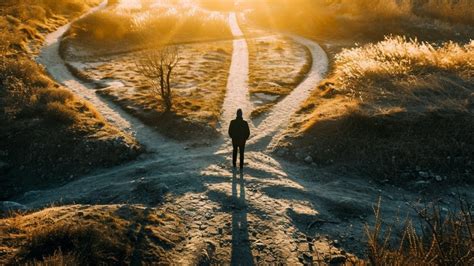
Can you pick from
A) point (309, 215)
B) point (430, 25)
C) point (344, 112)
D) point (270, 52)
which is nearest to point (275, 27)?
point (270, 52)

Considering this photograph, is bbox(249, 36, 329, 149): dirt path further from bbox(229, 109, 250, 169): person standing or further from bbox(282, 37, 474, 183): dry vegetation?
bbox(229, 109, 250, 169): person standing

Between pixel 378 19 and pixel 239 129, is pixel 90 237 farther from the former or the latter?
pixel 378 19

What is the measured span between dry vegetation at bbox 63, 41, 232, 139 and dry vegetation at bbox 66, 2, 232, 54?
13.2ft

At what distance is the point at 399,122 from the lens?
16.0 m

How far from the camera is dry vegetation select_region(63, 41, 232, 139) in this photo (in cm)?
1817

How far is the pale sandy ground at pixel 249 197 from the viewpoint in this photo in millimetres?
9516

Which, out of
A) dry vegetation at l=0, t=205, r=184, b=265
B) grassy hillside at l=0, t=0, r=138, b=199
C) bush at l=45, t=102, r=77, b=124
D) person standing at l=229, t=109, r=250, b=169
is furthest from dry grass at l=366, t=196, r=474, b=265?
bush at l=45, t=102, r=77, b=124

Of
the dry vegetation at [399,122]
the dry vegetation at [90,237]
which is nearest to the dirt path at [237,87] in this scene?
the dry vegetation at [399,122]

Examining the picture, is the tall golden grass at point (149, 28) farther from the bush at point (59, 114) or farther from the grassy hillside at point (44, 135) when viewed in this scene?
the bush at point (59, 114)

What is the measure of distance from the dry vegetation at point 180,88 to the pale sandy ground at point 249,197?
104 centimetres

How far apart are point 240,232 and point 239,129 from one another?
4.12m

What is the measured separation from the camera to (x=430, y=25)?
38.2 metres

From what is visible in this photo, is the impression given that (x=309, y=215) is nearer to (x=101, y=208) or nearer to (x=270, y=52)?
(x=101, y=208)

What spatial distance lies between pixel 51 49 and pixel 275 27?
84.3ft
